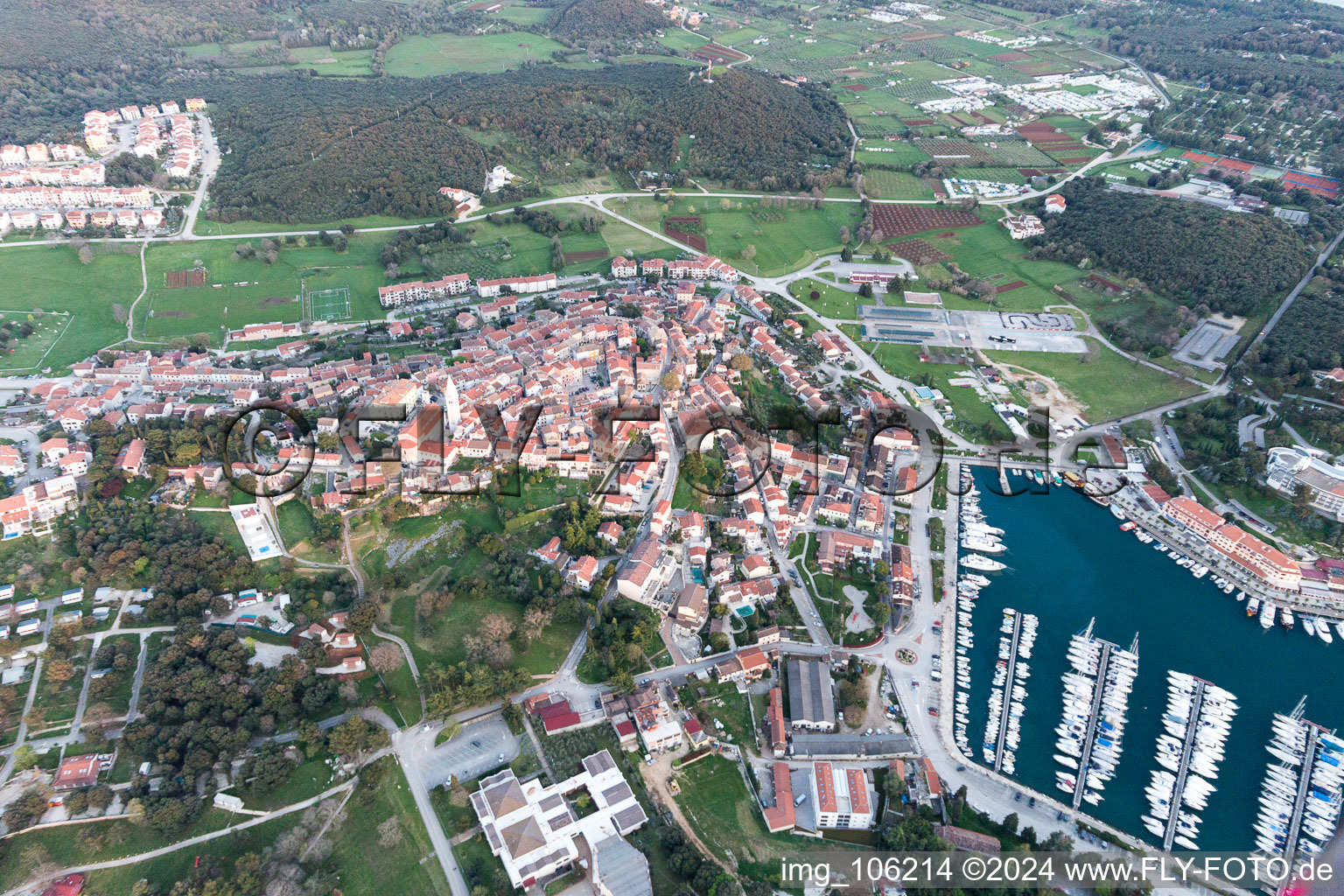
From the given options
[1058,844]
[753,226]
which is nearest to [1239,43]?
[753,226]

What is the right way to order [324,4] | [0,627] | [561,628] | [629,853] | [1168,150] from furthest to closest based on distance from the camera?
[324,4]
[1168,150]
[561,628]
[0,627]
[629,853]

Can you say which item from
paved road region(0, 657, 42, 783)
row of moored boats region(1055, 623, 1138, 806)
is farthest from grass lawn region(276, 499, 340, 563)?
row of moored boats region(1055, 623, 1138, 806)

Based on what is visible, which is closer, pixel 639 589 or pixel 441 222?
pixel 639 589

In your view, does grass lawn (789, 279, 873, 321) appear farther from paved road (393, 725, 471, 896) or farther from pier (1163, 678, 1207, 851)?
paved road (393, 725, 471, 896)

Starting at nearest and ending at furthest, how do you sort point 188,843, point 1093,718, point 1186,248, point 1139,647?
1. point 188,843
2. point 1093,718
3. point 1139,647
4. point 1186,248

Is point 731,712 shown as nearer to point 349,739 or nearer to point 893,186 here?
point 349,739

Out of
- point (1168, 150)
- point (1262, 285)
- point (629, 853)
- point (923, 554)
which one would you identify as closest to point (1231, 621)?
point (923, 554)

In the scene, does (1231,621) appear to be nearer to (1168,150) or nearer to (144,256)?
(1168,150)
